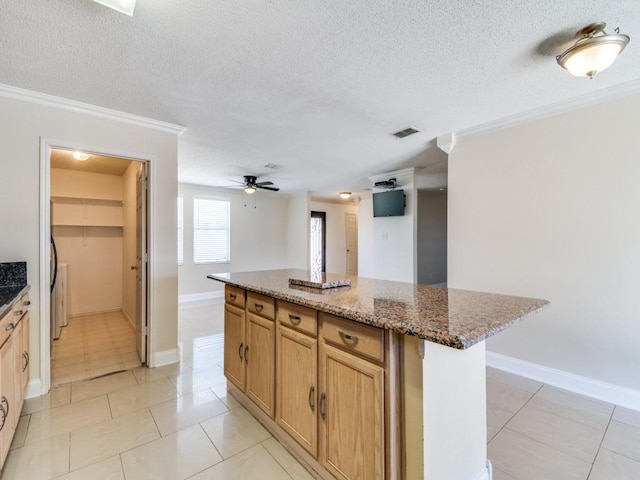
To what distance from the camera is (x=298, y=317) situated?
64.2 inches

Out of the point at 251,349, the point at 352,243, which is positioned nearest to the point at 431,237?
the point at 352,243

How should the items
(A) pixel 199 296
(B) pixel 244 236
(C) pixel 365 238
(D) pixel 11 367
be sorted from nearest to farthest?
(D) pixel 11 367 → (A) pixel 199 296 → (B) pixel 244 236 → (C) pixel 365 238

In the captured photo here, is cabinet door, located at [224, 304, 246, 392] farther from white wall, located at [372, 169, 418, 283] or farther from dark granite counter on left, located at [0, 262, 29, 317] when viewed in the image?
white wall, located at [372, 169, 418, 283]

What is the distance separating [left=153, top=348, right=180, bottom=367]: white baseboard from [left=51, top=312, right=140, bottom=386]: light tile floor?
237 millimetres

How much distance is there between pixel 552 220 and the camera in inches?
103

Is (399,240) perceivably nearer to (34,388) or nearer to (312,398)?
(312,398)

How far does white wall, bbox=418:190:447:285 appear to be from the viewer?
682 centimetres

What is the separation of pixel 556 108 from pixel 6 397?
430cm

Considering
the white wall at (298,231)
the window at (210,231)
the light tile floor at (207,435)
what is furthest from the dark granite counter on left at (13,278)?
the white wall at (298,231)

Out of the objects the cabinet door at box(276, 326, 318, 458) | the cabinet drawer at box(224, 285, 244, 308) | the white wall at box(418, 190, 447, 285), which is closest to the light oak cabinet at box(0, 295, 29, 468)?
the cabinet drawer at box(224, 285, 244, 308)

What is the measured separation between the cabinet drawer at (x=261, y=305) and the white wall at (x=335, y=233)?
21.3ft

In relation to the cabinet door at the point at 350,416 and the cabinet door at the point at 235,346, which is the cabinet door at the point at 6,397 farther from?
the cabinet door at the point at 350,416

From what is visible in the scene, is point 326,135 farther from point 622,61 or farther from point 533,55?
point 622,61

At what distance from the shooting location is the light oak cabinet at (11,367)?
4.97 feet
